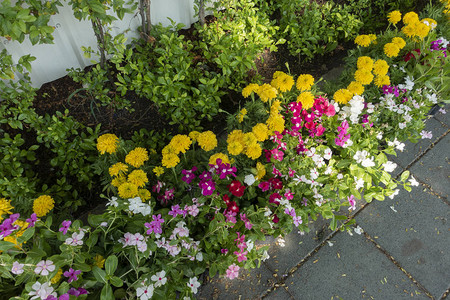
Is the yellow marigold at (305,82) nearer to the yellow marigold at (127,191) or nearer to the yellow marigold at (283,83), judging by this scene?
the yellow marigold at (283,83)

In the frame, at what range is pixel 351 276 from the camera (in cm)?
225

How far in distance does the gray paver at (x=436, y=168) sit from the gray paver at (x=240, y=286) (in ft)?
5.35

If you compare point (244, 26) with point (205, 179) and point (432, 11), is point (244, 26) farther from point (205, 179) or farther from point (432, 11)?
point (432, 11)

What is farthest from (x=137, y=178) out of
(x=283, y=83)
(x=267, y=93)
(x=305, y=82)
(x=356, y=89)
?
(x=356, y=89)

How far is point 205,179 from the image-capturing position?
180cm

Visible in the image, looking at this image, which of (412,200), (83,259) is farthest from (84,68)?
(412,200)

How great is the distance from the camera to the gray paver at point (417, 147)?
9.23 ft

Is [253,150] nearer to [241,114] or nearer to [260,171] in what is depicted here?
[260,171]

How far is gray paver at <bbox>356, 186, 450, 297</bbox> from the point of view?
7.47ft

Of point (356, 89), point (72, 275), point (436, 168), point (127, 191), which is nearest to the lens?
point (72, 275)

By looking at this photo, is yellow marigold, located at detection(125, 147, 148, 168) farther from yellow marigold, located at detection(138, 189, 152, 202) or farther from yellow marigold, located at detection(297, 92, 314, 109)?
yellow marigold, located at detection(297, 92, 314, 109)

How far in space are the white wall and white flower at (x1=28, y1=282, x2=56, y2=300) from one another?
5.87ft

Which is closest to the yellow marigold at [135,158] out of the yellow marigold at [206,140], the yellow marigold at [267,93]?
the yellow marigold at [206,140]

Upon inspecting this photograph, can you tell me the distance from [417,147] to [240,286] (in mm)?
2060
